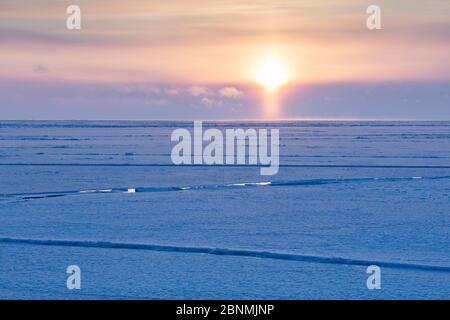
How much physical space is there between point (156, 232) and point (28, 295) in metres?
3.43

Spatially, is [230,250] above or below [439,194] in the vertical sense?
below

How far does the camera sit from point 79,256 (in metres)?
8.97

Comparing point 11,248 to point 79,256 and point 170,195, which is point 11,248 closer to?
point 79,256

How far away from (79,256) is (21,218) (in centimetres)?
302

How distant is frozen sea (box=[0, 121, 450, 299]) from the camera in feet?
24.9

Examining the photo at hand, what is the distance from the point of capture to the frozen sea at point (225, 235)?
7586 mm

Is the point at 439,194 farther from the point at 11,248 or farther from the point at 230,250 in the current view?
the point at 11,248

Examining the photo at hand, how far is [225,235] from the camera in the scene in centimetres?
1023

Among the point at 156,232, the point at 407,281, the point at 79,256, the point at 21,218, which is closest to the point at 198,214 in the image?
the point at 156,232
